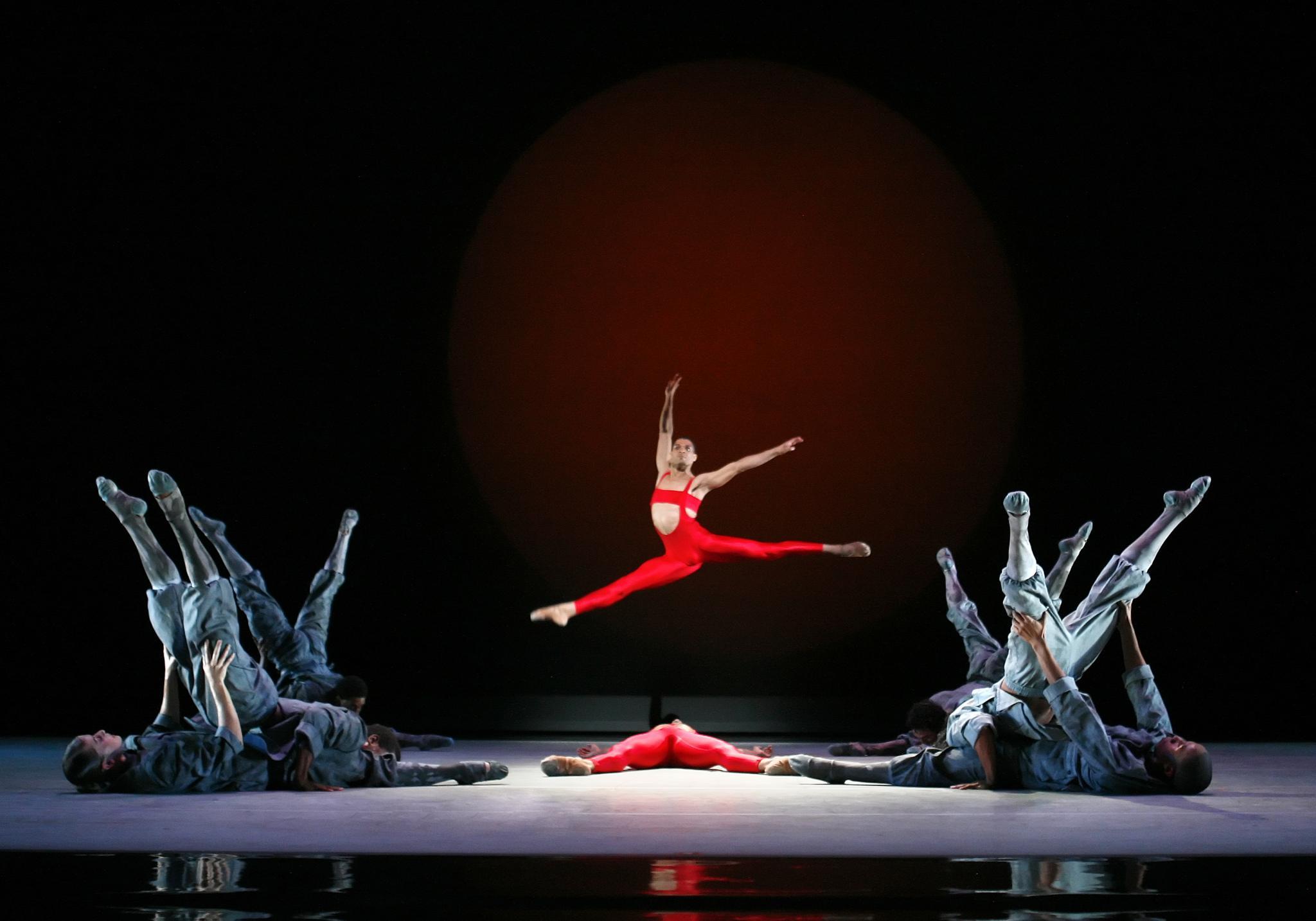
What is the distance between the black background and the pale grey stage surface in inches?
109

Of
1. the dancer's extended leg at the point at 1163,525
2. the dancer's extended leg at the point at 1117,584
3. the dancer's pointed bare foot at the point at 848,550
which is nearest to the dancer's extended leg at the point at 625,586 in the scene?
the dancer's pointed bare foot at the point at 848,550

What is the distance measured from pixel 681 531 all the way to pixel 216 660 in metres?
2.93

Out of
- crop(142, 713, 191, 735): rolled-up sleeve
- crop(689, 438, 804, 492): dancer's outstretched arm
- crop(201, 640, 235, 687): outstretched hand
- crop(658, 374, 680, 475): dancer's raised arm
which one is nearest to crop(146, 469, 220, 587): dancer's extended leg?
crop(201, 640, 235, 687): outstretched hand

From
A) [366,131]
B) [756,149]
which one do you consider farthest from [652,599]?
[366,131]

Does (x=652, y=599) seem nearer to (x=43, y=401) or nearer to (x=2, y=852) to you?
(x=43, y=401)

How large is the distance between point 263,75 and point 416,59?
920 mm

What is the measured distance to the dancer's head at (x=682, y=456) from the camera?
6.69 metres

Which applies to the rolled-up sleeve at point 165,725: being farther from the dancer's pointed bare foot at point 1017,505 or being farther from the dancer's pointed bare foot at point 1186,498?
the dancer's pointed bare foot at point 1186,498

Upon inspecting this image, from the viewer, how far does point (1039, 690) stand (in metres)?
4.29

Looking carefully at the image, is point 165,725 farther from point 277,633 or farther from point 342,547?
point 342,547

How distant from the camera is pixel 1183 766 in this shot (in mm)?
4145

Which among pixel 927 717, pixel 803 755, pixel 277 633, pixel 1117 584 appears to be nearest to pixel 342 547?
pixel 277 633

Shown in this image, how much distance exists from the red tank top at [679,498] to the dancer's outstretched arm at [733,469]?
4 cm

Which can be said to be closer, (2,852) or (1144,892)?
(1144,892)
